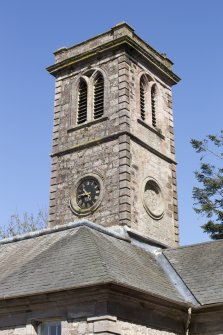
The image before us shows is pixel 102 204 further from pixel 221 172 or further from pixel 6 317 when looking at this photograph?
pixel 221 172

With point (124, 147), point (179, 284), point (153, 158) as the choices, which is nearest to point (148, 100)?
point (153, 158)

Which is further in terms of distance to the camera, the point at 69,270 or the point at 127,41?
the point at 127,41

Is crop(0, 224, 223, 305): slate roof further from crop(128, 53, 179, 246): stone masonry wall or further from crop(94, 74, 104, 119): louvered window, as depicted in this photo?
crop(94, 74, 104, 119): louvered window

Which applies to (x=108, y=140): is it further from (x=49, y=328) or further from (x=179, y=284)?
(x=49, y=328)

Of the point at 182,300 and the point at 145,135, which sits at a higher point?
the point at 145,135

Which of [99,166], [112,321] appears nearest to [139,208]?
[99,166]

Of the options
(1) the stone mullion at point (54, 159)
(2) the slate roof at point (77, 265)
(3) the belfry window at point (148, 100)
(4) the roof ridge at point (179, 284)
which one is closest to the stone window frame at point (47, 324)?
(2) the slate roof at point (77, 265)

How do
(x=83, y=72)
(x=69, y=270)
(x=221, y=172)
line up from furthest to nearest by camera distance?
(x=221, y=172) → (x=83, y=72) → (x=69, y=270)

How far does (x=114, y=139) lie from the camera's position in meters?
19.5

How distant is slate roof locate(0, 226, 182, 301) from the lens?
1196cm

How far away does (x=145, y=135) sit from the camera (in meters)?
20.6

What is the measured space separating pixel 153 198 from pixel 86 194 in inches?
105

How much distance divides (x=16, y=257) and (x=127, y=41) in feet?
32.8

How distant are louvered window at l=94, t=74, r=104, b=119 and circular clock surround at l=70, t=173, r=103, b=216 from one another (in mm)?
2748
